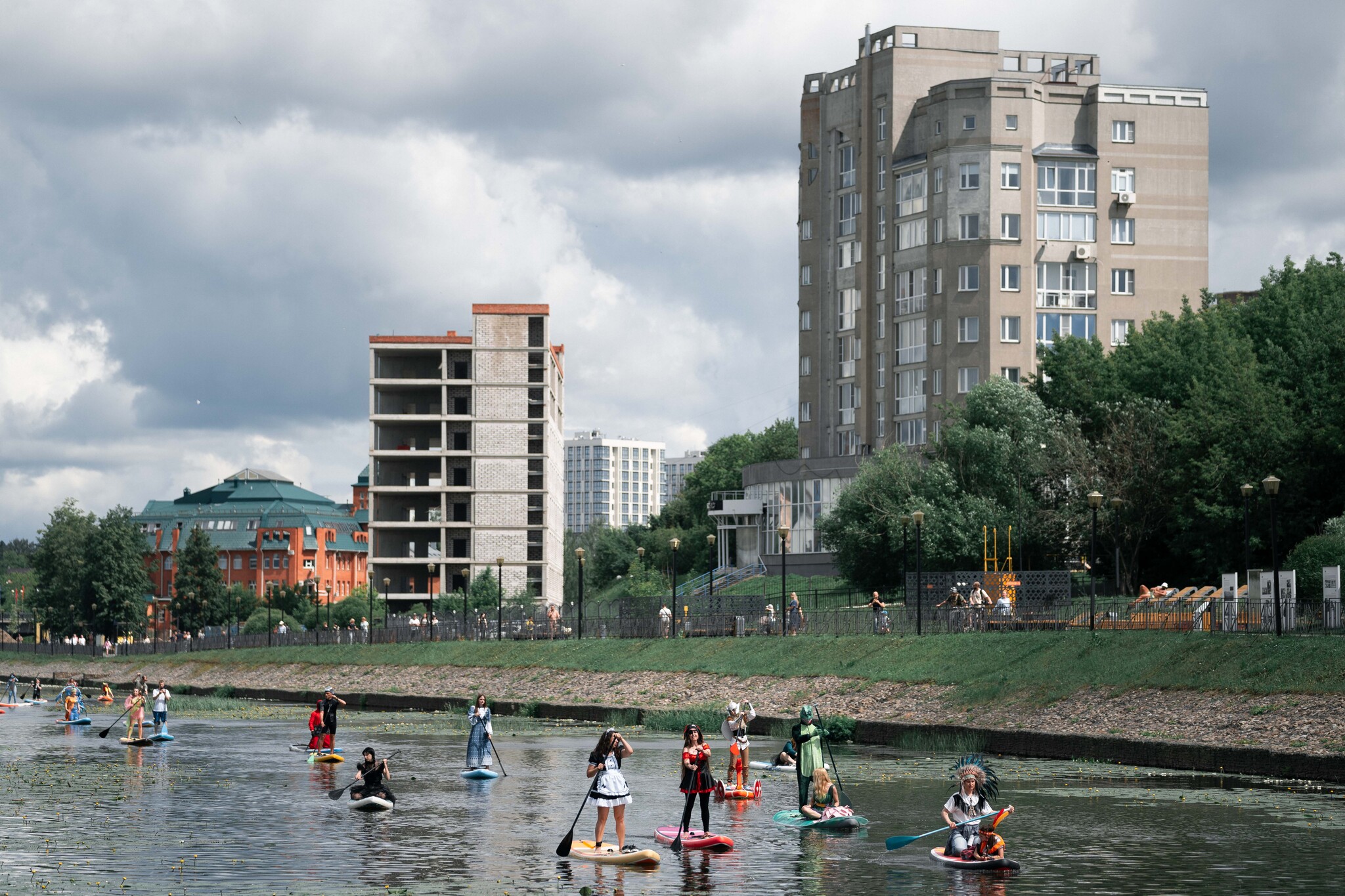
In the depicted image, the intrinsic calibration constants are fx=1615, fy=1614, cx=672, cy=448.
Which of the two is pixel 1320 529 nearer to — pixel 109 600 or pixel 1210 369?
pixel 1210 369

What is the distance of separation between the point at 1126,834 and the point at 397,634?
61.9 m

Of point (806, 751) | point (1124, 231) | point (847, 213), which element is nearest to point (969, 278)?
point (1124, 231)

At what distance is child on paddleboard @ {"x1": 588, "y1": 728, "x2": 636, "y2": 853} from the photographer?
18.8 metres

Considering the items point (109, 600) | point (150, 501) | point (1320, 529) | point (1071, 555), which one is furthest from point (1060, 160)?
point (150, 501)

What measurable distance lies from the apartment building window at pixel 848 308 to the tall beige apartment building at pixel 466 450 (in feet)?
114

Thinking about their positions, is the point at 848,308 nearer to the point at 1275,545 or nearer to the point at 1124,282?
the point at 1124,282

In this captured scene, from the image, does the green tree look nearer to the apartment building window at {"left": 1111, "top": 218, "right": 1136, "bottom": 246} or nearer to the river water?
the apartment building window at {"left": 1111, "top": 218, "right": 1136, "bottom": 246}

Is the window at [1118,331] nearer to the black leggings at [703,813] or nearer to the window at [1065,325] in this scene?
the window at [1065,325]

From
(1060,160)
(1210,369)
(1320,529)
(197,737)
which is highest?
(1060,160)

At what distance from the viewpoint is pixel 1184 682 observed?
3531cm

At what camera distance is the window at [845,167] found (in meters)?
103

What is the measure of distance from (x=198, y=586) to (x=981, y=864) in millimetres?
128750

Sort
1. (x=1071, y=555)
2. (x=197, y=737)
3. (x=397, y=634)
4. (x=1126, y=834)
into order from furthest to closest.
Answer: (x=397, y=634), (x=1071, y=555), (x=197, y=737), (x=1126, y=834)

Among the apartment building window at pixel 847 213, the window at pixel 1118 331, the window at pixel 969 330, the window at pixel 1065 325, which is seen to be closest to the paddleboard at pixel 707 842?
the window at pixel 969 330
